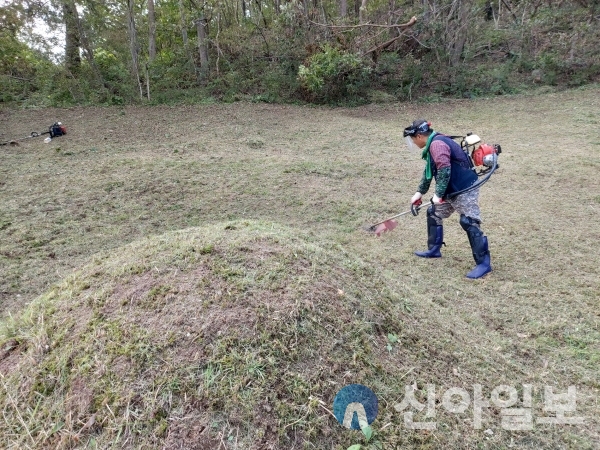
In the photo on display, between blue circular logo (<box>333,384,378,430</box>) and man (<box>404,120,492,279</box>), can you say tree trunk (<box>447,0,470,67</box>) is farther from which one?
blue circular logo (<box>333,384,378,430</box>)

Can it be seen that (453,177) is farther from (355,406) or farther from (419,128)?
(355,406)

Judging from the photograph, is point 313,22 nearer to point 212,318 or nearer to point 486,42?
point 486,42

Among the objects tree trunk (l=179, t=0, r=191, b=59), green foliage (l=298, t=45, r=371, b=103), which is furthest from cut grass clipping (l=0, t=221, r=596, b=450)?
tree trunk (l=179, t=0, r=191, b=59)

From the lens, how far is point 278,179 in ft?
19.8

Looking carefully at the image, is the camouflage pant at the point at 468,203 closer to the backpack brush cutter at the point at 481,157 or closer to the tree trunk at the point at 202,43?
the backpack brush cutter at the point at 481,157

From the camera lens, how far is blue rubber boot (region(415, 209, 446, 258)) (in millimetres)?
3941

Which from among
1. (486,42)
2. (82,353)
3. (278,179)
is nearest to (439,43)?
(486,42)

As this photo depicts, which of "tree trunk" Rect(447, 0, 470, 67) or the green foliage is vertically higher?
"tree trunk" Rect(447, 0, 470, 67)

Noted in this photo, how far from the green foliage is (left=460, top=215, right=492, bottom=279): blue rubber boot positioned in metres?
8.15

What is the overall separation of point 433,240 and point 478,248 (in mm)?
461

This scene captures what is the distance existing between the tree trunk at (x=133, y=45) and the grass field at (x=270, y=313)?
5637 mm

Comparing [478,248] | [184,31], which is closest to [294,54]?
[184,31]

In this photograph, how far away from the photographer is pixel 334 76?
36.0 feet

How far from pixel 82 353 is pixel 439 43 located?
41.4 ft
